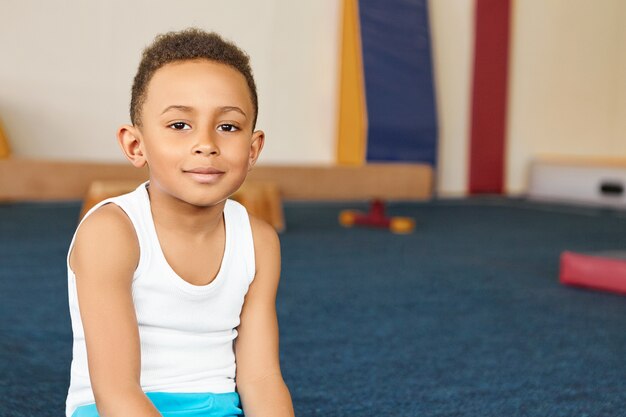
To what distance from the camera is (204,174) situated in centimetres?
74

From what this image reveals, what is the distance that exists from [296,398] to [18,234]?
88.1 inches

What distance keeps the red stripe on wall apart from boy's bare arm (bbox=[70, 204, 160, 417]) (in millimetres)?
5304

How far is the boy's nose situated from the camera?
28.7 inches

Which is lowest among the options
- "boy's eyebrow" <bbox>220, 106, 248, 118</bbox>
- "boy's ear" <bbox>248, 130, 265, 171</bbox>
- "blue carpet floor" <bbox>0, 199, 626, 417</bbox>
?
"blue carpet floor" <bbox>0, 199, 626, 417</bbox>

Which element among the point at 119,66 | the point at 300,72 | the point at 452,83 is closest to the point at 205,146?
the point at 119,66

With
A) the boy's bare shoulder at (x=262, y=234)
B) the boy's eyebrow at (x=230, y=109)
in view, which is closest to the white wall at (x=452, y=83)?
the boy's bare shoulder at (x=262, y=234)

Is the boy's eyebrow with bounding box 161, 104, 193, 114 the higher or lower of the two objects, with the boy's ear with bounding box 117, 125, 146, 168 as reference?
higher

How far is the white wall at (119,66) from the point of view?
4230mm

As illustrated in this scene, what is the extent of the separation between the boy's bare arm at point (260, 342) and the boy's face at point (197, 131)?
121mm

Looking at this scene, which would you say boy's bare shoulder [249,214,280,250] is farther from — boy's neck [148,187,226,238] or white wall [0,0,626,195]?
white wall [0,0,626,195]

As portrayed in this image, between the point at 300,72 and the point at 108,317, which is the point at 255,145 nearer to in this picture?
the point at 108,317

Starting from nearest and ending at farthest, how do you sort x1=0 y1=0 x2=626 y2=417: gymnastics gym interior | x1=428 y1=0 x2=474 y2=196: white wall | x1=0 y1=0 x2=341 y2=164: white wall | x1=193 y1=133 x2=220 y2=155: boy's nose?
x1=193 y1=133 x2=220 y2=155: boy's nose < x1=0 y1=0 x2=626 y2=417: gymnastics gym interior < x1=0 y1=0 x2=341 y2=164: white wall < x1=428 y1=0 x2=474 y2=196: white wall

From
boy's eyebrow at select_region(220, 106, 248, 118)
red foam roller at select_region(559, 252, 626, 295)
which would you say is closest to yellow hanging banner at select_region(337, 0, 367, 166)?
red foam roller at select_region(559, 252, 626, 295)

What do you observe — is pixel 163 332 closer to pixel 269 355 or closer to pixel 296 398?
pixel 269 355
